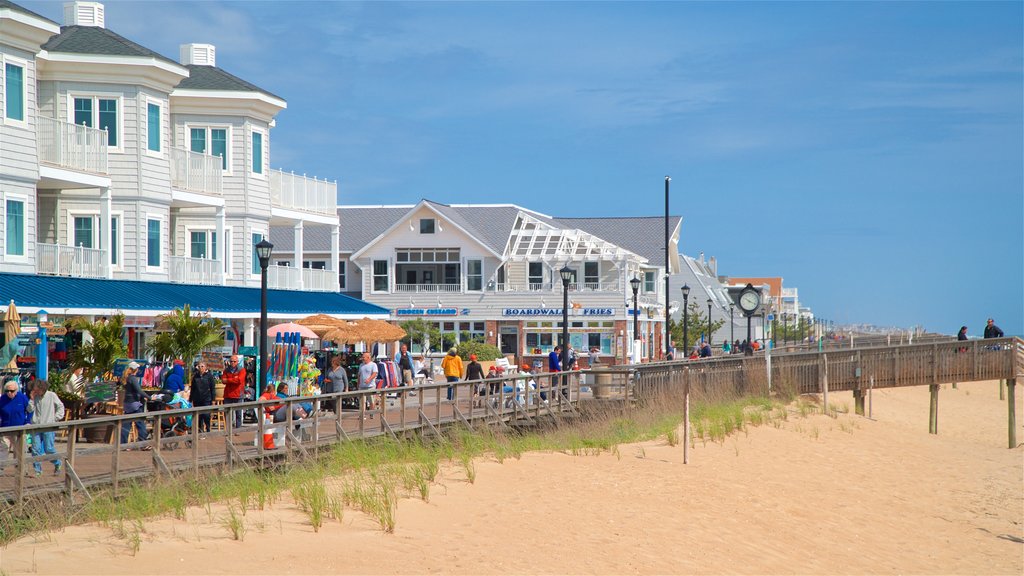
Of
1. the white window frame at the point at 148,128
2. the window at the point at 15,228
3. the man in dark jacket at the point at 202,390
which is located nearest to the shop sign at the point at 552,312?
the white window frame at the point at 148,128

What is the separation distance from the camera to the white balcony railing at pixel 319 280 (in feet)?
123

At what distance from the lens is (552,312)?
56.0m

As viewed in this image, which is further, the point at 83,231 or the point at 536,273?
the point at 536,273

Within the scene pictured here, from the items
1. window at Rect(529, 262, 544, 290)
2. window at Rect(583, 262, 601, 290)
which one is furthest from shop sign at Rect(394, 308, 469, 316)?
window at Rect(583, 262, 601, 290)

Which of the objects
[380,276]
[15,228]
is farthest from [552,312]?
[15,228]

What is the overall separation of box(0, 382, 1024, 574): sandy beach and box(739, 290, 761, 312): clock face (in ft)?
9.04

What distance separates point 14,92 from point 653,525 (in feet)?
58.3

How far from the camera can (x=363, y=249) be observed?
2333 inches

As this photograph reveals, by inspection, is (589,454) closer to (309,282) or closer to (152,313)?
(152,313)

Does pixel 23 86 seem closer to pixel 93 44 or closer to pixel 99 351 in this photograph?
pixel 93 44

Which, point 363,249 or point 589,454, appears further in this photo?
point 363,249

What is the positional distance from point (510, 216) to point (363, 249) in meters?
8.52

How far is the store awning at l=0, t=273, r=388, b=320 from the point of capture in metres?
22.0

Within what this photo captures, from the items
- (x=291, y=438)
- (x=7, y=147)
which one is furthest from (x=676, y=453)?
(x=7, y=147)
